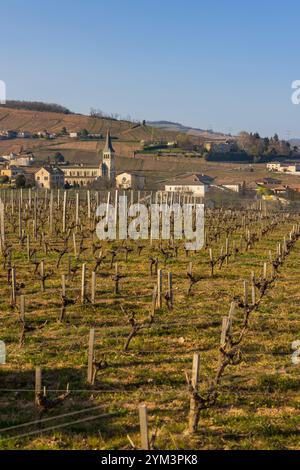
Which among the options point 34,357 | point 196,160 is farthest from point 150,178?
point 34,357

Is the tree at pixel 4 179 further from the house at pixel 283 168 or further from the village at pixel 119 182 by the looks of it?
the house at pixel 283 168

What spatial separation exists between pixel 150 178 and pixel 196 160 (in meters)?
22.4

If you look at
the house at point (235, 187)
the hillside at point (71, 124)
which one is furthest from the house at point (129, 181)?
the hillside at point (71, 124)

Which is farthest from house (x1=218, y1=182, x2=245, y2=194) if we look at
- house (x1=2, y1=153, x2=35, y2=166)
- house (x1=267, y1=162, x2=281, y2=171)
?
house (x1=2, y1=153, x2=35, y2=166)

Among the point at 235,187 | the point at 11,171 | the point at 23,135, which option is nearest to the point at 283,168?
the point at 235,187

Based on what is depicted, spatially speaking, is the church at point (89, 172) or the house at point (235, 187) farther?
the church at point (89, 172)

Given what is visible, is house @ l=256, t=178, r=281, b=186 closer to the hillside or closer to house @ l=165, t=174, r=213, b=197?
house @ l=165, t=174, r=213, b=197

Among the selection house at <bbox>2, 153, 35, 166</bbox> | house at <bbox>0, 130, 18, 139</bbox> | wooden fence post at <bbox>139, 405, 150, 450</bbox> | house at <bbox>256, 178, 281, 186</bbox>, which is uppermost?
house at <bbox>0, 130, 18, 139</bbox>

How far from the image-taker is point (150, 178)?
84.0 meters

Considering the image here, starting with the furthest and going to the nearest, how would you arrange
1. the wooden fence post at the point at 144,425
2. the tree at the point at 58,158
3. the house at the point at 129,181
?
the tree at the point at 58,158
the house at the point at 129,181
the wooden fence post at the point at 144,425

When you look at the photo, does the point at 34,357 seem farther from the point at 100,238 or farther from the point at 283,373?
the point at 100,238

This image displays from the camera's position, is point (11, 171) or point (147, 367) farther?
point (11, 171)

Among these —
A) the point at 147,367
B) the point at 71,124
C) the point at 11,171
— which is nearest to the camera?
the point at 147,367

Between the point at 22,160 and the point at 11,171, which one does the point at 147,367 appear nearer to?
the point at 11,171
